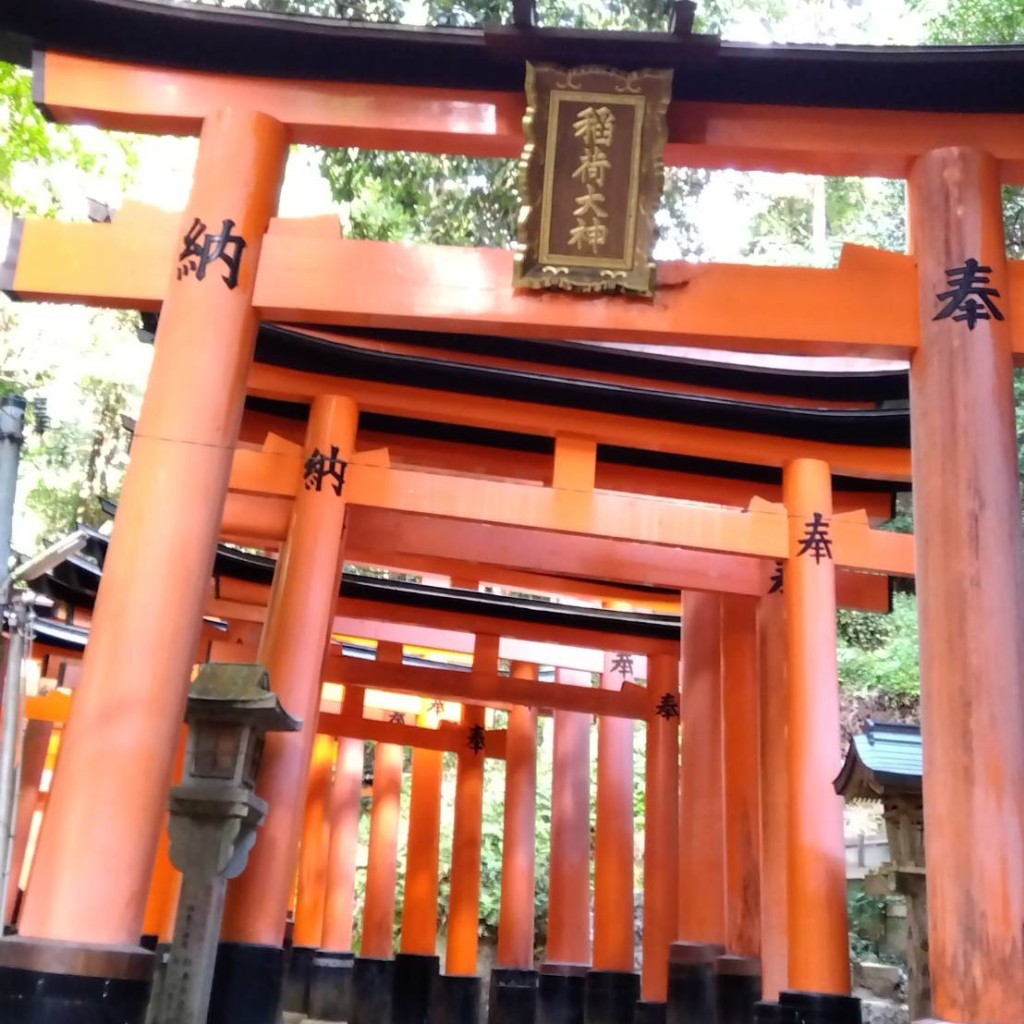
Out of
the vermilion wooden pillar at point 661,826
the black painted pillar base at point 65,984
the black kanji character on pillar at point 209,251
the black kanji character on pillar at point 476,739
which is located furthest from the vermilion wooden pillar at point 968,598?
the black kanji character on pillar at point 476,739

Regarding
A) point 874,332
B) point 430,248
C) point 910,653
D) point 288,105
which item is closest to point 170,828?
point 430,248

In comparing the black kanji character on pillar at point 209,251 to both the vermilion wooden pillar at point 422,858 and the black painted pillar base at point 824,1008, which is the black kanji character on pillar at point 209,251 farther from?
the vermilion wooden pillar at point 422,858

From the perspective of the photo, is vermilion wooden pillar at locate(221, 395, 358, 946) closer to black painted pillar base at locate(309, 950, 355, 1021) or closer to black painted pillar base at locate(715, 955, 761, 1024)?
black painted pillar base at locate(715, 955, 761, 1024)

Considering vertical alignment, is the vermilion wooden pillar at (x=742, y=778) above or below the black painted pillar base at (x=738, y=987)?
above

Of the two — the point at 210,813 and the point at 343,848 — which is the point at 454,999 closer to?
the point at 343,848

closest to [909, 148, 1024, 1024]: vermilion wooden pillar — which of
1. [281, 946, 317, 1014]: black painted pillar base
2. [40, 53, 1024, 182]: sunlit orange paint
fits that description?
[40, 53, 1024, 182]: sunlit orange paint

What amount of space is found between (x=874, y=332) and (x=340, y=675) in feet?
23.6

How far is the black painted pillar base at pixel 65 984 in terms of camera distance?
4.32m

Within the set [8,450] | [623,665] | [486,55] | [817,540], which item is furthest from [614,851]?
[486,55]

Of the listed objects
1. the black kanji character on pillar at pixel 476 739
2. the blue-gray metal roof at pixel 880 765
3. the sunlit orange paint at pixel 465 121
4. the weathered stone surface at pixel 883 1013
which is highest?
the sunlit orange paint at pixel 465 121

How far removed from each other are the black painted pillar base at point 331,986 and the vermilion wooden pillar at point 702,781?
6058mm

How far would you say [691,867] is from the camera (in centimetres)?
963

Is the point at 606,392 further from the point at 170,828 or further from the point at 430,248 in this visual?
the point at 170,828

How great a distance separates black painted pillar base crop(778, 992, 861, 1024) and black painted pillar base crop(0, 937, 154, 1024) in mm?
4228
